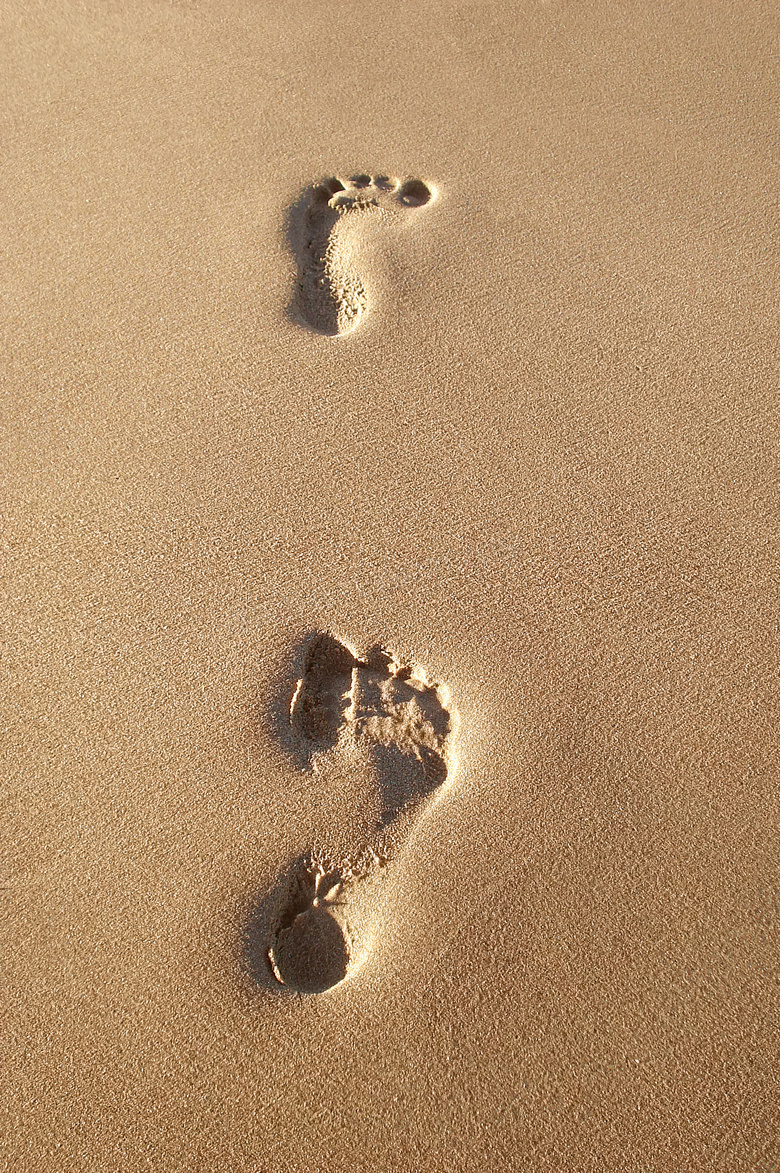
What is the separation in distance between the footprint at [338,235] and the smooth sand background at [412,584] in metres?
0.04

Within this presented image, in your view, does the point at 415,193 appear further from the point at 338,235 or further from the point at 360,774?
the point at 360,774

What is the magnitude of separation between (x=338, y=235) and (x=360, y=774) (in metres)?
1.02

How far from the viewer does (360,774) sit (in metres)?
1.09

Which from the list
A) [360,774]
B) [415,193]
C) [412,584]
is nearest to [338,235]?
[415,193]

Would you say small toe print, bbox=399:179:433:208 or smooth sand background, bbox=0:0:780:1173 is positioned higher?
small toe print, bbox=399:179:433:208

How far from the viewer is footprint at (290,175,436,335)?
154cm

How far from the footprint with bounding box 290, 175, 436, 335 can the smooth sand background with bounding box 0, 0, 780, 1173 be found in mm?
38

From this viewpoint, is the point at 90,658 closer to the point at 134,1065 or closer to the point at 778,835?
the point at 134,1065

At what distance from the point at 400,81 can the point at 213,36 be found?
0.44m

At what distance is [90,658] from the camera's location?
1.17 meters

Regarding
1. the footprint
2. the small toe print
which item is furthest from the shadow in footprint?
the small toe print

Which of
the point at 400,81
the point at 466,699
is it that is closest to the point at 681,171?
the point at 400,81

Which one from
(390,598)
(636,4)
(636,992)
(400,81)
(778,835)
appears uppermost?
(636,4)

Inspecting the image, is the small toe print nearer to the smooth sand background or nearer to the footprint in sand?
the smooth sand background
